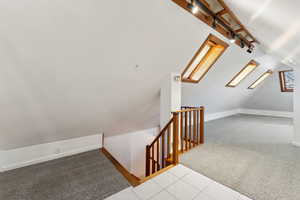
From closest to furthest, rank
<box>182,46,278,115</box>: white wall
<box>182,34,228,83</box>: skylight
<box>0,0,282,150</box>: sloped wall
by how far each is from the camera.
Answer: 1. <box>0,0,282,150</box>: sloped wall
2. <box>182,34,228,83</box>: skylight
3. <box>182,46,278,115</box>: white wall

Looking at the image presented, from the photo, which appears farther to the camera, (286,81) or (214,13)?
(286,81)

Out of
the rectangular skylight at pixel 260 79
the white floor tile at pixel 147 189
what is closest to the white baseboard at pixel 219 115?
the rectangular skylight at pixel 260 79

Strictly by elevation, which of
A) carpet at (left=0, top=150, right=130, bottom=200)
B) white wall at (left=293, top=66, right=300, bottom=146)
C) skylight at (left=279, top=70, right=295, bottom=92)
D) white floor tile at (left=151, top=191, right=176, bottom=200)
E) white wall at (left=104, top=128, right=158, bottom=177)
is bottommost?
white wall at (left=104, top=128, right=158, bottom=177)

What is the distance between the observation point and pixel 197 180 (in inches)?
69.7

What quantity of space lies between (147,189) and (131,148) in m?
3.18

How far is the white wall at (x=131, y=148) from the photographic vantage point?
13.4ft

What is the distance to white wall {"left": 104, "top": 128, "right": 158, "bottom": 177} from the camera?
161 inches

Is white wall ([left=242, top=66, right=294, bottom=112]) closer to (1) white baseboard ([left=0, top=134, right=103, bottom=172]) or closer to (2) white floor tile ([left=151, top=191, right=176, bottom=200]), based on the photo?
(2) white floor tile ([left=151, top=191, right=176, bottom=200])

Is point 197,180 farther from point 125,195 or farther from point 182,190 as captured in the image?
point 125,195

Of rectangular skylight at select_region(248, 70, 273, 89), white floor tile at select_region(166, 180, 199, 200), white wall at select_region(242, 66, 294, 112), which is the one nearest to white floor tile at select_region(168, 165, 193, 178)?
white floor tile at select_region(166, 180, 199, 200)

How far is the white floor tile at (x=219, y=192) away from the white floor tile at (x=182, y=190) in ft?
0.53

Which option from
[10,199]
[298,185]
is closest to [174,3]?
[298,185]

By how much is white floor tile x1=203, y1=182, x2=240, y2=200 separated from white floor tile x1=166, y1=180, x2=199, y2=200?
0.53 feet

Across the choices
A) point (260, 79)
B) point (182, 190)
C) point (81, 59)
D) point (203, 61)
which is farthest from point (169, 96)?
point (260, 79)
